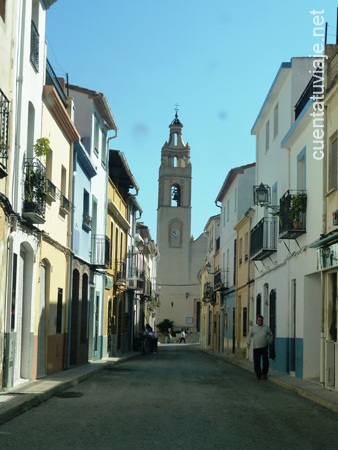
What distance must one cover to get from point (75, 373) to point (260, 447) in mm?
10917

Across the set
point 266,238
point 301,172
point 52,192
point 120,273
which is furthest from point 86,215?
point 120,273

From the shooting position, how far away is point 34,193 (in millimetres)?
14578

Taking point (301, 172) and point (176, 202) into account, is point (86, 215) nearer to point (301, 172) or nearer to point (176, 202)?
point (301, 172)

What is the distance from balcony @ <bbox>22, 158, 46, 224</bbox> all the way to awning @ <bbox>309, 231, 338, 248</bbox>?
579cm

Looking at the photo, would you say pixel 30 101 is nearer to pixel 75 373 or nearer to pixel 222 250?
pixel 75 373

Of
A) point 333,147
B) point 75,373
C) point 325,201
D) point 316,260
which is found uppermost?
point 333,147

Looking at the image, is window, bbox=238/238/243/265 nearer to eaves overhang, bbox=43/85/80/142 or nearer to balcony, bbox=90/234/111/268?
balcony, bbox=90/234/111/268

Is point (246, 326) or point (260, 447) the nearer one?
point (260, 447)

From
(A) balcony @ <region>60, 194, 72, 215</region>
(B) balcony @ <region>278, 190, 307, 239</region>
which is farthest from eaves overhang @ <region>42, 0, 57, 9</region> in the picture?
(B) balcony @ <region>278, 190, 307, 239</region>

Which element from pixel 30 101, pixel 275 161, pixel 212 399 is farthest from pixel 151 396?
pixel 275 161

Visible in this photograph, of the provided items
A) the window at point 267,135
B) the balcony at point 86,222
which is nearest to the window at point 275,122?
the window at point 267,135

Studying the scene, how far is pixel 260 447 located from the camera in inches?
328

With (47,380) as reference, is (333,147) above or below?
above

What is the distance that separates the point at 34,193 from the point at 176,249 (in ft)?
234
